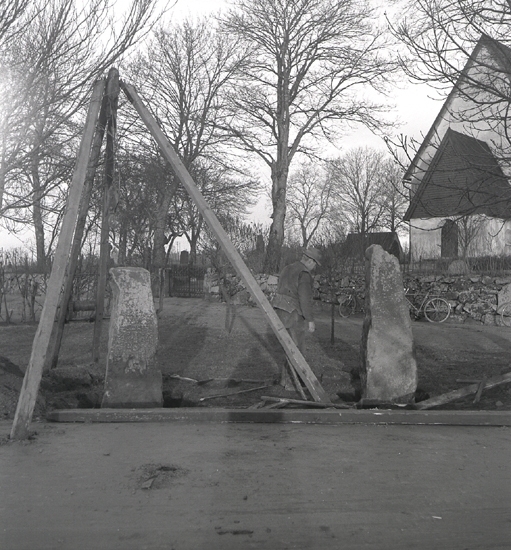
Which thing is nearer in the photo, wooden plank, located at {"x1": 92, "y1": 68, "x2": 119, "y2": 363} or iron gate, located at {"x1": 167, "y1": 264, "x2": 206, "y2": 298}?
wooden plank, located at {"x1": 92, "y1": 68, "x2": 119, "y2": 363}

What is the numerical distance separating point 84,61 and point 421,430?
17.1ft

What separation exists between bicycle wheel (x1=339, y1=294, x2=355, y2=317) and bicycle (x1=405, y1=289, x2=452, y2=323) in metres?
2.00

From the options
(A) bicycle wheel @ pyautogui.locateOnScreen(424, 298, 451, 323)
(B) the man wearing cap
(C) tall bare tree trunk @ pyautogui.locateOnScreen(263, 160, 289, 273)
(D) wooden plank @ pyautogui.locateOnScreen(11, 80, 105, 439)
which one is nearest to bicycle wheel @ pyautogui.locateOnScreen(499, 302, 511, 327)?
(A) bicycle wheel @ pyautogui.locateOnScreen(424, 298, 451, 323)

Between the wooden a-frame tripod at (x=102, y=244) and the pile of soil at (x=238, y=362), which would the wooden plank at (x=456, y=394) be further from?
the wooden a-frame tripod at (x=102, y=244)

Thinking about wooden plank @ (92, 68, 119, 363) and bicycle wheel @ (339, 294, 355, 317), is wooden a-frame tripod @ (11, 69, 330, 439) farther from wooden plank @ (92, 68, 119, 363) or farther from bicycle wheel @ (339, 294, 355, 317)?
bicycle wheel @ (339, 294, 355, 317)

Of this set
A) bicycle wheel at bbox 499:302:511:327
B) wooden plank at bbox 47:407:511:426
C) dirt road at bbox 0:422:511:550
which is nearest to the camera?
dirt road at bbox 0:422:511:550

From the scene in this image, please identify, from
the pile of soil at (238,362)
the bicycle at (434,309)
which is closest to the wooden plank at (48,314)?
the pile of soil at (238,362)

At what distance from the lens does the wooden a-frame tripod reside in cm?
503

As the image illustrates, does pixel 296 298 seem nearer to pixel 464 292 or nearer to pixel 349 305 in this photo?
pixel 464 292

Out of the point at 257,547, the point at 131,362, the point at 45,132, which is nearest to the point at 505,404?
the point at 131,362

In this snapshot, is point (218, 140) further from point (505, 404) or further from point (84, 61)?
point (505, 404)

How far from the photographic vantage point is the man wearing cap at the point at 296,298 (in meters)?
7.77

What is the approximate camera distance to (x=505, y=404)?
6.59 m

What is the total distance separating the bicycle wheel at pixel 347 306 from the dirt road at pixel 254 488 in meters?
13.8
